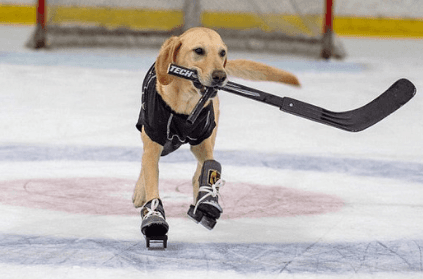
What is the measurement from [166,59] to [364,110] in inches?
22.8

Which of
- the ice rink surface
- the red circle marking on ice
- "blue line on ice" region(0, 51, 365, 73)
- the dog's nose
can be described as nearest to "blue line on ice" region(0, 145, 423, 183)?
the ice rink surface

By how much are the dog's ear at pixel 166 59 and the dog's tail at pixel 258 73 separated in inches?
10.6

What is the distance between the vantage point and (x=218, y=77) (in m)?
2.07

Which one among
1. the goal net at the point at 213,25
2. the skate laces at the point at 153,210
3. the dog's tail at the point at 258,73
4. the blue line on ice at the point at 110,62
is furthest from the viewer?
the goal net at the point at 213,25

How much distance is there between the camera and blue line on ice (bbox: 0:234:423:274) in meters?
1.97

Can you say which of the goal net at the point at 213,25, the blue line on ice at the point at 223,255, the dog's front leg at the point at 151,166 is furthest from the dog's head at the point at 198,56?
the goal net at the point at 213,25

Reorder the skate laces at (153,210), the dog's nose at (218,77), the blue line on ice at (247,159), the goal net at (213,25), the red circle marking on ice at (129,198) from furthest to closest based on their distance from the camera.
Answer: the goal net at (213,25) < the blue line on ice at (247,159) < the red circle marking on ice at (129,198) < the skate laces at (153,210) < the dog's nose at (218,77)

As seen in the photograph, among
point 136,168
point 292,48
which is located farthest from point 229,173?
point 292,48

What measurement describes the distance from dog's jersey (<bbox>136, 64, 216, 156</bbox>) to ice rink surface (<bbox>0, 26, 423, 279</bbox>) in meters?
0.26

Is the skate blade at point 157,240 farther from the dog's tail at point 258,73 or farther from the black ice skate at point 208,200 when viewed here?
the dog's tail at point 258,73

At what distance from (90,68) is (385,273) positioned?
188 inches

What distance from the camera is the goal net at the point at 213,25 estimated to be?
7.89 metres

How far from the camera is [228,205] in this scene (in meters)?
2.70

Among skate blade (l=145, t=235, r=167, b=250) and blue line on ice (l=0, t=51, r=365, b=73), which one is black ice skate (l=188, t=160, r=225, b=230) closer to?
skate blade (l=145, t=235, r=167, b=250)
